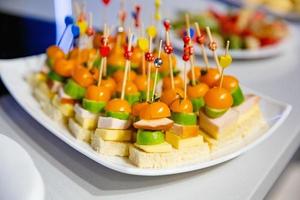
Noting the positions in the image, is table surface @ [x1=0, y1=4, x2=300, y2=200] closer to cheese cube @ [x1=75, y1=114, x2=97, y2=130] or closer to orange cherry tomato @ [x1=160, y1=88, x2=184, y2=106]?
cheese cube @ [x1=75, y1=114, x2=97, y2=130]

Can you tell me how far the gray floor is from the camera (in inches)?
54.6

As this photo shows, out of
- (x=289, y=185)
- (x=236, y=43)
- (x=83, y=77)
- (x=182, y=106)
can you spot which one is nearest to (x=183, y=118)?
(x=182, y=106)

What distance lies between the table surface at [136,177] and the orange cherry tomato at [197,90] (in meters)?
0.18

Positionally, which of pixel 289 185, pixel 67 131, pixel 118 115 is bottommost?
pixel 289 185

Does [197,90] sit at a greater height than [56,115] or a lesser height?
greater

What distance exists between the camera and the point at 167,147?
1080 millimetres

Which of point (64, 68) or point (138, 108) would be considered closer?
point (138, 108)

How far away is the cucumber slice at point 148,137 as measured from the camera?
41.8 inches

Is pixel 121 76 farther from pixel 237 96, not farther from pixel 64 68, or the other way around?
pixel 237 96

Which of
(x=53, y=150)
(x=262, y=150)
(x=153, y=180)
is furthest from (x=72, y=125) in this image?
(x=262, y=150)

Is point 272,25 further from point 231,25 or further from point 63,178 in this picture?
point 63,178

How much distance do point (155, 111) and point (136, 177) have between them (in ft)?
0.52

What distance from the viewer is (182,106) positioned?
3.66 ft

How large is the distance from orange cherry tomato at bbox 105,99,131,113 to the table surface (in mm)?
134
